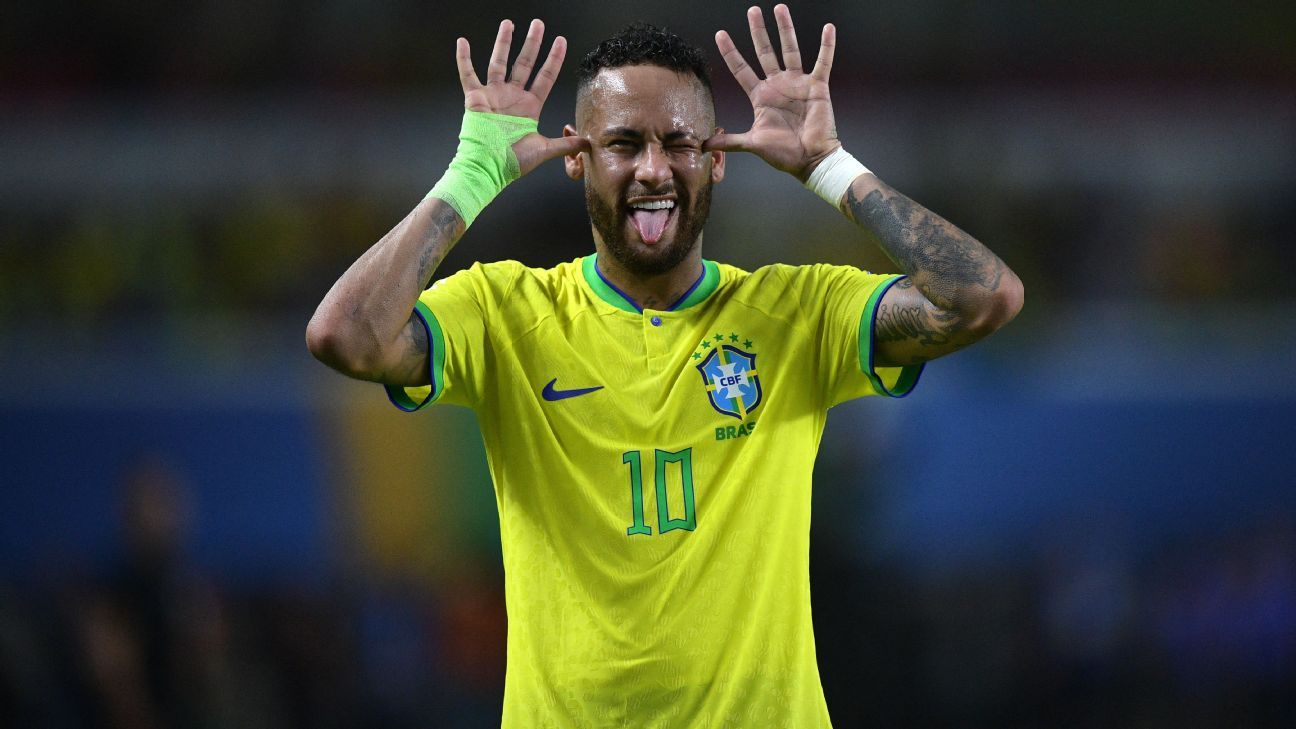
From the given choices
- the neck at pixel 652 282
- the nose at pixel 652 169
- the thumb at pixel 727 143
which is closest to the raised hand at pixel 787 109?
the thumb at pixel 727 143

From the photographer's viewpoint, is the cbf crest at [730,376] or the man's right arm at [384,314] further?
the cbf crest at [730,376]

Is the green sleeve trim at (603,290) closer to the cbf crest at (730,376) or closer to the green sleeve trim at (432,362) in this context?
the cbf crest at (730,376)

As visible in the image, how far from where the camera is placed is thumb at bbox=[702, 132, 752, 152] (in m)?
2.35

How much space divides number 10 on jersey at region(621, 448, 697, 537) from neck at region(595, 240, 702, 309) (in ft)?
1.07

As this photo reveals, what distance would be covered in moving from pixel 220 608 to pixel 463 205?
9.08 ft

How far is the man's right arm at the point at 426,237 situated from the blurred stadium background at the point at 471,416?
2.40m

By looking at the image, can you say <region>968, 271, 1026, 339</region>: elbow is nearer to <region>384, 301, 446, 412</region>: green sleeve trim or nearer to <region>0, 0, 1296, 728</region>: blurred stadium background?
<region>384, 301, 446, 412</region>: green sleeve trim

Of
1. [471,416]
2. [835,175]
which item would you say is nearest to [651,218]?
[835,175]

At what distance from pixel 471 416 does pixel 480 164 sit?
2473mm

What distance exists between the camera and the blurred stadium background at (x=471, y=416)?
4398 mm

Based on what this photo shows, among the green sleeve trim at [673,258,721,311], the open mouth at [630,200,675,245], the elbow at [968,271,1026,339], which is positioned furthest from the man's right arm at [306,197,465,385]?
the elbow at [968,271,1026,339]

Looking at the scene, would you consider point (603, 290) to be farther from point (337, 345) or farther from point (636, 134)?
point (337, 345)

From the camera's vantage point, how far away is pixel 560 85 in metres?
4.98

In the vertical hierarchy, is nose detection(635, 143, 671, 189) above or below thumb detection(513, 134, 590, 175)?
below
